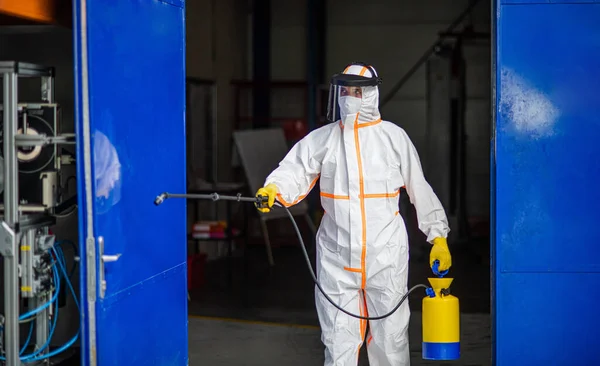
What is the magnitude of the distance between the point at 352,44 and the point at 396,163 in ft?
23.7

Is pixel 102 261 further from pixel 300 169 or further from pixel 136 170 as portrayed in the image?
pixel 300 169

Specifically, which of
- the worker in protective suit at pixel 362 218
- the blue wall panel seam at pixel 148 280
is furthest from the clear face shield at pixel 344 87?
the blue wall panel seam at pixel 148 280

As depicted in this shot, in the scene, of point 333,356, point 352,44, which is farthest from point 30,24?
point 352,44

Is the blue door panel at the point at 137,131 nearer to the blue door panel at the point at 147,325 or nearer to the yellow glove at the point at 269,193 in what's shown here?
the blue door panel at the point at 147,325

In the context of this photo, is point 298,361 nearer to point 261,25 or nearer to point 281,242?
point 281,242

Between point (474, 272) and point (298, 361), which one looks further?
point (474, 272)

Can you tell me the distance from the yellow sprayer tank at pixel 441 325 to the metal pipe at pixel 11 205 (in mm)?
1668

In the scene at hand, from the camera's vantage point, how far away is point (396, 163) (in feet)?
12.5

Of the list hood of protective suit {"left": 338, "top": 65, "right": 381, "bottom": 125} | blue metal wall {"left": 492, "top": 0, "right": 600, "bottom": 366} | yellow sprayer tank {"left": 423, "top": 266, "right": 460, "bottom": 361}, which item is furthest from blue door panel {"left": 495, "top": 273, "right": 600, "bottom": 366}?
hood of protective suit {"left": 338, "top": 65, "right": 381, "bottom": 125}

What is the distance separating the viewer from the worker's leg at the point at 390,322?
3756 millimetres

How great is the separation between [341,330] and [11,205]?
1.49 m

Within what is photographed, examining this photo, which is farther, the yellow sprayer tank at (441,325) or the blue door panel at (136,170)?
the yellow sprayer tank at (441,325)

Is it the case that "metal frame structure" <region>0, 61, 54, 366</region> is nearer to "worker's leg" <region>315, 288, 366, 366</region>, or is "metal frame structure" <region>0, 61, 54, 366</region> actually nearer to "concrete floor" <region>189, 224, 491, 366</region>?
"worker's leg" <region>315, 288, 366, 366</region>

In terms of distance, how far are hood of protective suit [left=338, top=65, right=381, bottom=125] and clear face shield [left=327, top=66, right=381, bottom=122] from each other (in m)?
0.02
